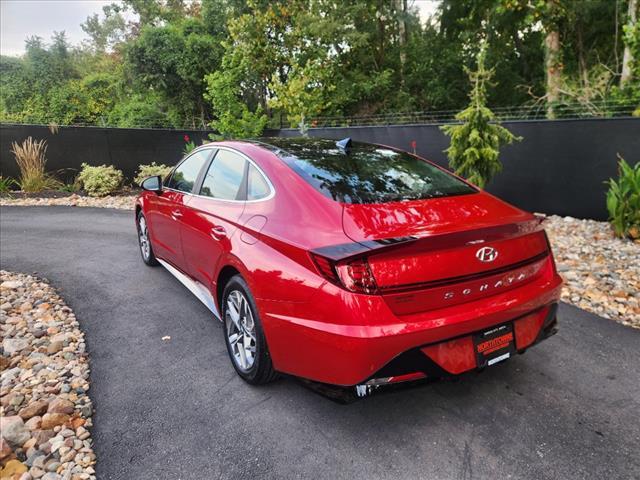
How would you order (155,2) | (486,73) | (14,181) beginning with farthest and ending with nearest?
(155,2)
(14,181)
(486,73)

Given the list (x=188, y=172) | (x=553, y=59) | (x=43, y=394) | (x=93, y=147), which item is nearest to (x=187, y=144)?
(x=93, y=147)

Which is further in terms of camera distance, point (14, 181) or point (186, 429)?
point (14, 181)

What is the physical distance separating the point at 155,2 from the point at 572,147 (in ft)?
93.6

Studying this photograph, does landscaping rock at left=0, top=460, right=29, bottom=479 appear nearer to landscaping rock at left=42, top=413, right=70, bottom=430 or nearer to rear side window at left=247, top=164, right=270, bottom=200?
landscaping rock at left=42, top=413, right=70, bottom=430

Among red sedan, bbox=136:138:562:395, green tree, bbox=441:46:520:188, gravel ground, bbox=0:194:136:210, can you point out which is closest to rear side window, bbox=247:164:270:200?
red sedan, bbox=136:138:562:395

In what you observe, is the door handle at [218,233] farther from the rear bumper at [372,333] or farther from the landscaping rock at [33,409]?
the landscaping rock at [33,409]

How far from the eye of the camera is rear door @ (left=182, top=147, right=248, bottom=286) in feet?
9.41

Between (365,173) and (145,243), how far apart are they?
134 inches

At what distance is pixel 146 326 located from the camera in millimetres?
3648

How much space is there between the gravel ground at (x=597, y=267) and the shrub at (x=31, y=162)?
11.0m

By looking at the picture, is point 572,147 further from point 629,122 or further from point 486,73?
point 486,73

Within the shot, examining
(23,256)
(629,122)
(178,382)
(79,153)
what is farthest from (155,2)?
(178,382)

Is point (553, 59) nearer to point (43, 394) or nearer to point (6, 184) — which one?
point (43, 394)

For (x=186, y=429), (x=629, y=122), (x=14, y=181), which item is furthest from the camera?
(x=14, y=181)
